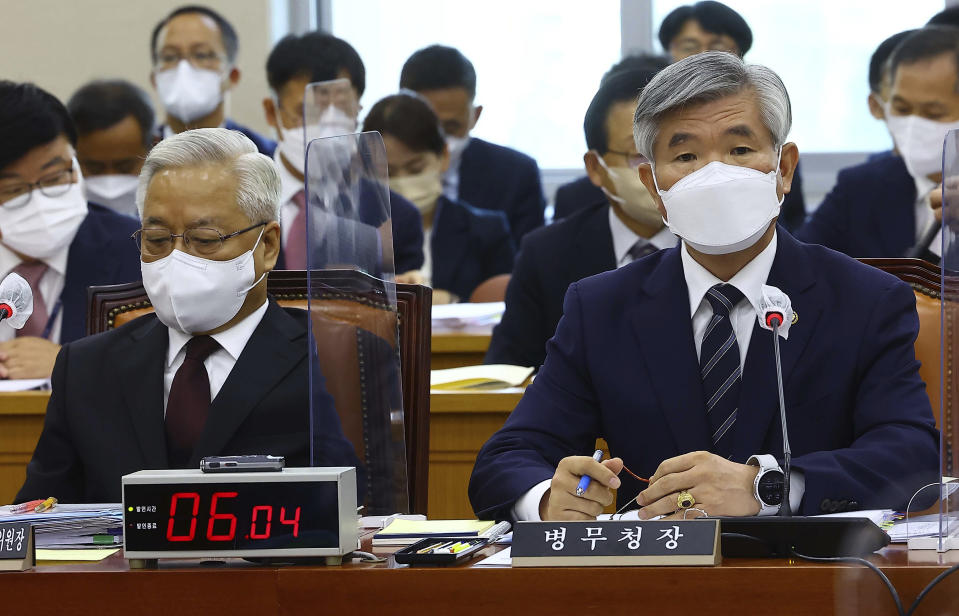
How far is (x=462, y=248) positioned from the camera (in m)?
4.71

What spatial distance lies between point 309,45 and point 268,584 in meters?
3.88

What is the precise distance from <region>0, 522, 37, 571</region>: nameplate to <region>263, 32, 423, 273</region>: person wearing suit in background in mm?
2593

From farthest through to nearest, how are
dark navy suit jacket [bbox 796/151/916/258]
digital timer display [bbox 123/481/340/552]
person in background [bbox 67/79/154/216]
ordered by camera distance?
person in background [bbox 67/79/154/216] → dark navy suit jacket [bbox 796/151/916/258] → digital timer display [bbox 123/481/340/552]

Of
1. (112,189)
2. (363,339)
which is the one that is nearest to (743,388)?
(363,339)

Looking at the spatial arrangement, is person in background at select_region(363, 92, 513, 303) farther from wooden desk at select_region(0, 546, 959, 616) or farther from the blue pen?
wooden desk at select_region(0, 546, 959, 616)

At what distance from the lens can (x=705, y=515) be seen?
1.65 metres

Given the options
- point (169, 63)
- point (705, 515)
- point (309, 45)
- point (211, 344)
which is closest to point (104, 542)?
point (211, 344)

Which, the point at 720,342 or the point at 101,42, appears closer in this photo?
the point at 720,342

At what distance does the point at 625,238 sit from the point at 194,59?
2768mm

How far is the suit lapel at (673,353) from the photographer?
6.56 feet

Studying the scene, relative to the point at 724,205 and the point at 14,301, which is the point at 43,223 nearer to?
the point at 14,301

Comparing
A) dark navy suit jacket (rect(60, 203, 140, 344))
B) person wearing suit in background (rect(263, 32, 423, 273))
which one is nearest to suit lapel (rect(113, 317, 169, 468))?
dark navy suit jacket (rect(60, 203, 140, 344))

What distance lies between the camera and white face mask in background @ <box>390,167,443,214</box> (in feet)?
15.3

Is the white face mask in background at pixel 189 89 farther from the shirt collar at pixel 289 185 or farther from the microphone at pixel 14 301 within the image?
the microphone at pixel 14 301
